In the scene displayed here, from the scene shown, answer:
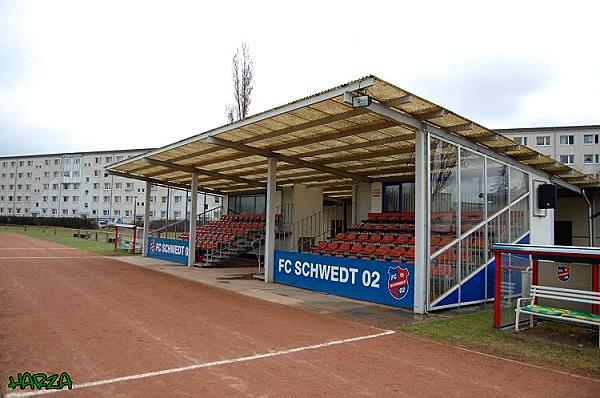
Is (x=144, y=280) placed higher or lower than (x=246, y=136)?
lower

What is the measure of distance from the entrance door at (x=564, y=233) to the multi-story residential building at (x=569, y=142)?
2831cm

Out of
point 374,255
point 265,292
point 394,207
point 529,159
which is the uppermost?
point 529,159

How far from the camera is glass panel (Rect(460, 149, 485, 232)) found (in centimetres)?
991

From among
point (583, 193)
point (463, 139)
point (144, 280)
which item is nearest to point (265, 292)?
point (144, 280)

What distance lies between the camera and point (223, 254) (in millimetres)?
17688

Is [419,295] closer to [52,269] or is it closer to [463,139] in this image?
[463,139]

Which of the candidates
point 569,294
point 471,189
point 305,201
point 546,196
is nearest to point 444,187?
point 471,189

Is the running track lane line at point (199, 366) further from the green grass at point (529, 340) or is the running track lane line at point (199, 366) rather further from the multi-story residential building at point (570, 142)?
the multi-story residential building at point (570, 142)

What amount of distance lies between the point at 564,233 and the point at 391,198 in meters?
6.74

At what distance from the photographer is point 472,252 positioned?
9914 mm

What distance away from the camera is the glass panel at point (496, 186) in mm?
10734

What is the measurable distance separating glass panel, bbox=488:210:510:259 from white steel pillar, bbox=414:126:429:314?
248 cm

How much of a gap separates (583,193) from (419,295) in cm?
1082

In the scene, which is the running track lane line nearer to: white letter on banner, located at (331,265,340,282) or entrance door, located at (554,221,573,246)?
white letter on banner, located at (331,265,340,282)
